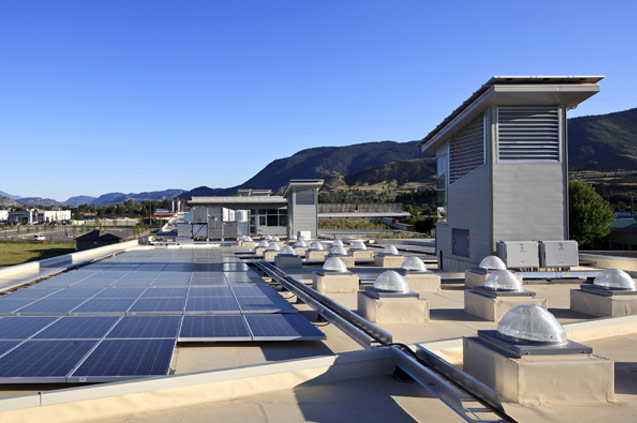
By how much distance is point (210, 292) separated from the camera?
1266 centimetres

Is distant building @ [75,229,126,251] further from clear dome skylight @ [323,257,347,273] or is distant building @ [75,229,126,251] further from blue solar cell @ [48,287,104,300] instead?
clear dome skylight @ [323,257,347,273]

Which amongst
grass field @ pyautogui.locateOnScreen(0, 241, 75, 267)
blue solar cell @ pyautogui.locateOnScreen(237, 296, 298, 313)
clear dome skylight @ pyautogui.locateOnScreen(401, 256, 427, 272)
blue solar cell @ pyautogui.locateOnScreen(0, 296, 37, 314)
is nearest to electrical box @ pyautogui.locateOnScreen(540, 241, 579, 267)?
clear dome skylight @ pyautogui.locateOnScreen(401, 256, 427, 272)

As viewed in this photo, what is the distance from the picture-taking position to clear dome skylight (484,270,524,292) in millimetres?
11680

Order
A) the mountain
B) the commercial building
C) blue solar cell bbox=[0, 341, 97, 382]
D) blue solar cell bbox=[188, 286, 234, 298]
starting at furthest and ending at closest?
the mountain → the commercial building → blue solar cell bbox=[188, 286, 234, 298] → blue solar cell bbox=[0, 341, 97, 382]

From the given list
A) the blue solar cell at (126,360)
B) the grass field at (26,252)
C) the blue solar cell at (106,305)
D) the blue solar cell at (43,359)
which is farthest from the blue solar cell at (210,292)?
the grass field at (26,252)

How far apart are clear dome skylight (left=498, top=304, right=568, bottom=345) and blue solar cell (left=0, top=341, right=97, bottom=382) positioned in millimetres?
5924

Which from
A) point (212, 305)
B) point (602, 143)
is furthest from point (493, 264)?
point (602, 143)

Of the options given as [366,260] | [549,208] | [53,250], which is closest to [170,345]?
[549,208]

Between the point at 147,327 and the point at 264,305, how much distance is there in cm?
296

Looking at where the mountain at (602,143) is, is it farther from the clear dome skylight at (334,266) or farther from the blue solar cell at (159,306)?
the blue solar cell at (159,306)

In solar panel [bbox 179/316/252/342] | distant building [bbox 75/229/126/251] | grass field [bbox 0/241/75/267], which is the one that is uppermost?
solar panel [bbox 179/316/252/342]

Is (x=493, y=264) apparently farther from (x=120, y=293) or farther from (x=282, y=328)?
(x=120, y=293)

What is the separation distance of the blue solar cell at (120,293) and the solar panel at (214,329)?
11.5ft

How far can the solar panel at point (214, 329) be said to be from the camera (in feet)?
25.8
